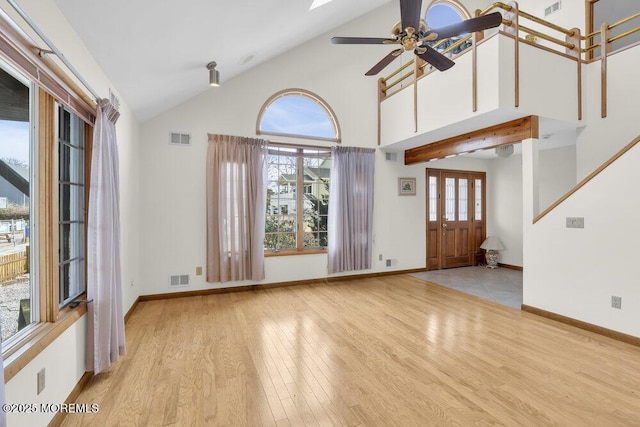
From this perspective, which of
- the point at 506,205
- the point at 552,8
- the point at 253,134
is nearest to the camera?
the point at 253,134

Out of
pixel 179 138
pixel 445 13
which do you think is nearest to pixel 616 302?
pixel 179 138

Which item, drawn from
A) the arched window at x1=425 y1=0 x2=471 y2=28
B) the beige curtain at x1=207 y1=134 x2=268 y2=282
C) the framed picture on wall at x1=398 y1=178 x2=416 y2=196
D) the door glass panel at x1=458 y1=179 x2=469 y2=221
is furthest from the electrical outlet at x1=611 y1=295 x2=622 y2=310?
the arched window at x1=425 y1=0 x2=471 y2=28

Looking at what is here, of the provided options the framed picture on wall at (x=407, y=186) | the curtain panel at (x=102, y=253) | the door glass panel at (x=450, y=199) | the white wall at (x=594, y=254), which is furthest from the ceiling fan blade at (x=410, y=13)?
the door glass panel at (x=450, y=199)

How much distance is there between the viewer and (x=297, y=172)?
513cm

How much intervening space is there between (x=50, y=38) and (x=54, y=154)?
65 cm

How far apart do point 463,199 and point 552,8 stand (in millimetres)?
3761

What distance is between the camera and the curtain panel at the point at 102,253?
217 cm

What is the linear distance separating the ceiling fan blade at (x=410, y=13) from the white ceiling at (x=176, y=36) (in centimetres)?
126

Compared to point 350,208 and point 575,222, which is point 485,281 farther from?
point 350,208

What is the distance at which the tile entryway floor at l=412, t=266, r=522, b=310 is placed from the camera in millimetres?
4443

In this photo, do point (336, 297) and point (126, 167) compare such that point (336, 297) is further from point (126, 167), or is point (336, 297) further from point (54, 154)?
point (54, 154)

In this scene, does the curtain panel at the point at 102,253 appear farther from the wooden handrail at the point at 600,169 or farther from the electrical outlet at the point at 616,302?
the electrical outlet at the point at 616,302

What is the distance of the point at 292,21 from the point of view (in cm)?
348

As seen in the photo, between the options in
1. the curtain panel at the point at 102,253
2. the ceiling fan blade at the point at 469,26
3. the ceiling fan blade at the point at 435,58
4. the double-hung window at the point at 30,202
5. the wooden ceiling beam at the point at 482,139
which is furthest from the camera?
the wooden ceiling beam at the point at 482,139
